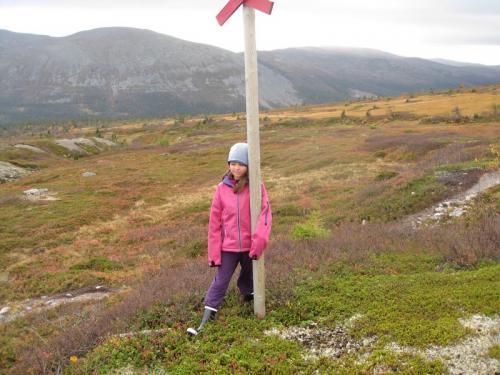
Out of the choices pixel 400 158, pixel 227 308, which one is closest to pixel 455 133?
pixel 400 158

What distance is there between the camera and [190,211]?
24.5 meters

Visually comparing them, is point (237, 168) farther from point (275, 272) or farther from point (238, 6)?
point (275, 272)

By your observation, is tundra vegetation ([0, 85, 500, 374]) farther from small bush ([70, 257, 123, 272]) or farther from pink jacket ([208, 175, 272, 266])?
pink jacket ([208, 175, 272, 266])

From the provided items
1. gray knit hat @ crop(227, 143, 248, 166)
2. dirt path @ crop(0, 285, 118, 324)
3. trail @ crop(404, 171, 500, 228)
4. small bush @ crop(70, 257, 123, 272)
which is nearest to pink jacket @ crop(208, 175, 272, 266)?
gray knit hat @ crop(227, 143, 248, 166)

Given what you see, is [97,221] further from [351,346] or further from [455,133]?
[455,133]

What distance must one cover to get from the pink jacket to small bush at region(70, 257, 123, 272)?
31.3ft

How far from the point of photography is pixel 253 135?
6.29 m

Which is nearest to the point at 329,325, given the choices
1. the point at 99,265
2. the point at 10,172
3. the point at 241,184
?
the point at 241,184

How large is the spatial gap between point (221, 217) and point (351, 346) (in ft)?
8.93

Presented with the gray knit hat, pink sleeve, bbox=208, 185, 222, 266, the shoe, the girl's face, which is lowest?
the shoe

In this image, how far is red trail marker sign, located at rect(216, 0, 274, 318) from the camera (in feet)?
19.6

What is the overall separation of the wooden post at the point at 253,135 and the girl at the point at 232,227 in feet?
0.55

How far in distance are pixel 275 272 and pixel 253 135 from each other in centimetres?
377

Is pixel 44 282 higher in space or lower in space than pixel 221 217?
lower
